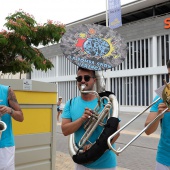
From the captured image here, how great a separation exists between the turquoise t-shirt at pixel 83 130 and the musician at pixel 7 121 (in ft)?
1.56

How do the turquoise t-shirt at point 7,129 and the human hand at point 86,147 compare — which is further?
the turquoise t-shirt at point 7,129

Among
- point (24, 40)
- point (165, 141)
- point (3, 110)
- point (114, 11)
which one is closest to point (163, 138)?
point (165, 141)

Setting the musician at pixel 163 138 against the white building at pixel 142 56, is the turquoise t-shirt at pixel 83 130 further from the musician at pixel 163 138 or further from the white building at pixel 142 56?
the white building at pixel 142 56

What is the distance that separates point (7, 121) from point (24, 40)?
632cm

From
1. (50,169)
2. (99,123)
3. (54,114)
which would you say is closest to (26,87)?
(54,114)

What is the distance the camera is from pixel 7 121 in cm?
261

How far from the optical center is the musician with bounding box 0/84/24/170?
2.51 meters

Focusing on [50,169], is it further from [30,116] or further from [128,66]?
[128,66]

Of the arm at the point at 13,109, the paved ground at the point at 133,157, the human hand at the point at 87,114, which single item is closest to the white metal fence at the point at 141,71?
the paved ground at the point at 133,157

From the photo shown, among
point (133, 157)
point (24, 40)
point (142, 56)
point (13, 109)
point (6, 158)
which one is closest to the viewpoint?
point (6, 158)

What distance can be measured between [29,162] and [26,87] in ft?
3.28

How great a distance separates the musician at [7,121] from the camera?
8.25 feet

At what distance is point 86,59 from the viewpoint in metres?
2.46

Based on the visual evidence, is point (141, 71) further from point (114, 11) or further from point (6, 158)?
point (6, 158)
